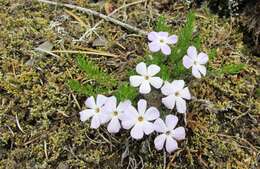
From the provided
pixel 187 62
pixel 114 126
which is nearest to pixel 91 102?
pixel 114 126

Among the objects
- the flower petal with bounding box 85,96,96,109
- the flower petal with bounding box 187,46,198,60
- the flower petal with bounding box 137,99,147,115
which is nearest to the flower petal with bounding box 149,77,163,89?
the flower petal with bounding box 137,99,147,115

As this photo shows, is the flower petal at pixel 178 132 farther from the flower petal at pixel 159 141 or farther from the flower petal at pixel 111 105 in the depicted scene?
the flower petal at pixel 111 105

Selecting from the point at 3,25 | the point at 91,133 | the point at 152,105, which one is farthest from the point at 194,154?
the point at 3,25

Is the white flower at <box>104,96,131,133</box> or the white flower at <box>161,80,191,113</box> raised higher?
the white flower at <box>161,80,191,113</box>

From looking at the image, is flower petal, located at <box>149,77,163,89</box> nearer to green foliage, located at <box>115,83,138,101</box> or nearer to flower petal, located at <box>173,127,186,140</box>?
green foliage, located at <box>115,83,138,101</box>

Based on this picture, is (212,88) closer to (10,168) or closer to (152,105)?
(152,105)

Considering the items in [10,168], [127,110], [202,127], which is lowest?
[10,168]

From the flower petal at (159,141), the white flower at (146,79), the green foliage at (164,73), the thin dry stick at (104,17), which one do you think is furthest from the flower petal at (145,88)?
the thin dry stick at (104,17)
